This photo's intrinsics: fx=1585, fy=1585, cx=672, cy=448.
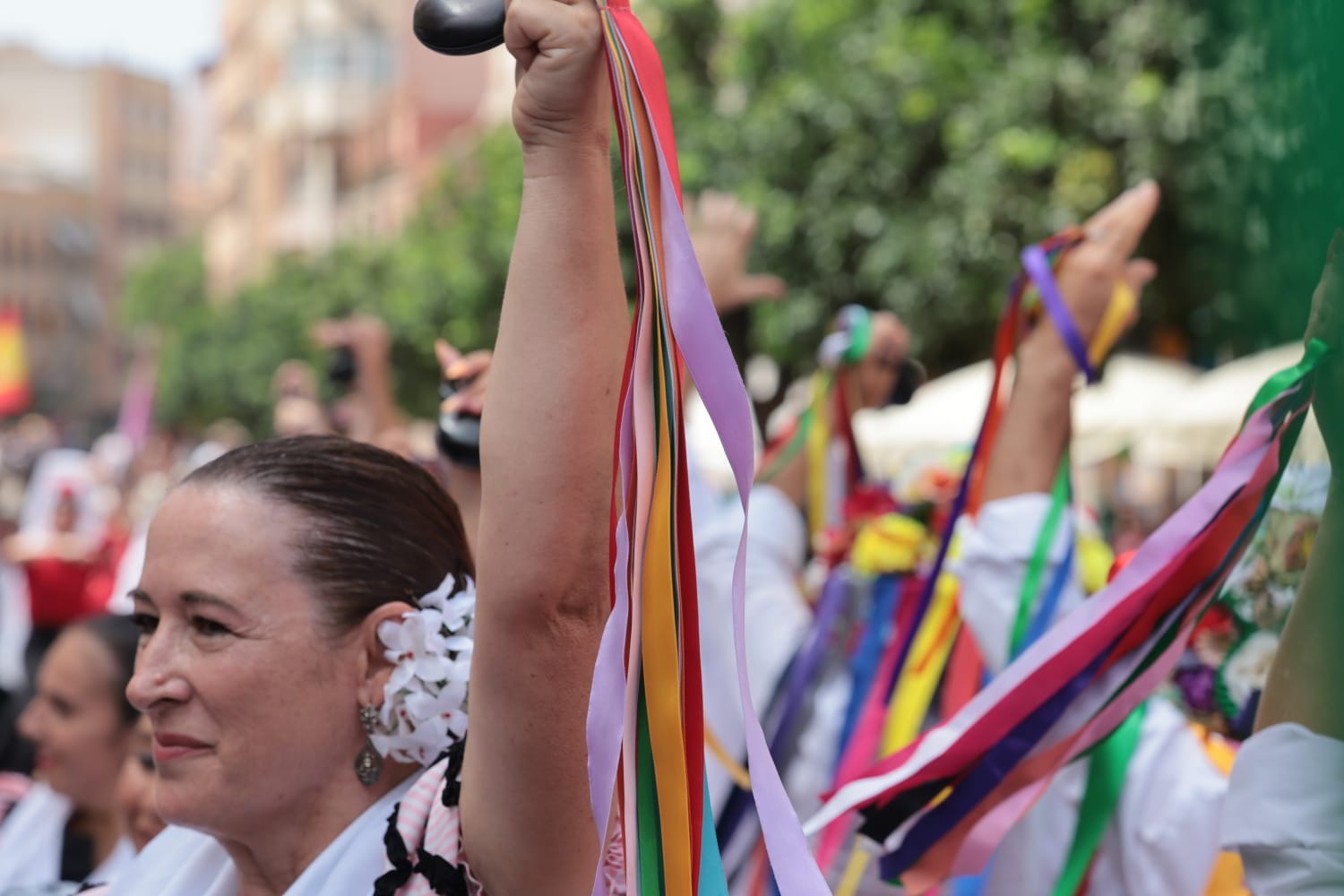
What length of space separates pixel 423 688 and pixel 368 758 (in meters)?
0.12

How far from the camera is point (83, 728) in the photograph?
343cm

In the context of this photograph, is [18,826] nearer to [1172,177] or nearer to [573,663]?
[573,663]

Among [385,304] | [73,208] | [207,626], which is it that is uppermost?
[207,626]

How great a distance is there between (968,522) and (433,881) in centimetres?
153

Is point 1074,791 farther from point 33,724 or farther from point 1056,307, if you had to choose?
point 33,724

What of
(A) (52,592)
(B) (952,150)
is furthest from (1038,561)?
(B) (952,150)

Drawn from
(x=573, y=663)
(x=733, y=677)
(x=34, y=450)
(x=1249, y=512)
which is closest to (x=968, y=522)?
(x=733, y=677)

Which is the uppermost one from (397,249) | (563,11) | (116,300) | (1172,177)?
(563,11)

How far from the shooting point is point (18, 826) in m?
3.57

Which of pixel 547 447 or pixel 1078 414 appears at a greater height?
pixel 547 447

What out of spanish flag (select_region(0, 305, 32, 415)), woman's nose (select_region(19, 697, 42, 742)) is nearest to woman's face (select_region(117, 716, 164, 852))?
woman's nose (select_region(19, 697, 42, 742))

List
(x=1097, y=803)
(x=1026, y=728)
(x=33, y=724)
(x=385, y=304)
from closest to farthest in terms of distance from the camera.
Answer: (x=1026, y=728)
(x=1097, y=803)
(x=33, y=724)
(x=385, y=304)

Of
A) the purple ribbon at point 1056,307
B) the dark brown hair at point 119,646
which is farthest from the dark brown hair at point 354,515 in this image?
the dark brown hair at point 119,646

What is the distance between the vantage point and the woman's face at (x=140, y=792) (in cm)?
298
